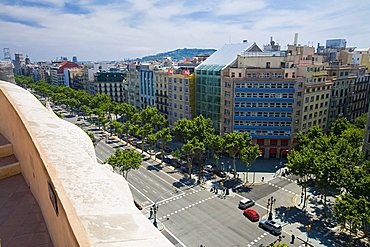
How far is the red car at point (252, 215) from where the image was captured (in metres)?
35.1

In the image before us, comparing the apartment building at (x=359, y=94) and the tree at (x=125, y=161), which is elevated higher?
the apartment building at (x=359, y=94)

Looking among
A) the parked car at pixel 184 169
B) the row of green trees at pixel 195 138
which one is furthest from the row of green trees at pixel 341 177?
the parked car at pixel 184 169

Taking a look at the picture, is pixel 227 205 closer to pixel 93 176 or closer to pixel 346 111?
pixel 93 176

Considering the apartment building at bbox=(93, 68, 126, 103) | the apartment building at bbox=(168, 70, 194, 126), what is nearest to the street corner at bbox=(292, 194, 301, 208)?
the apartment building at bbox=(168, 70, 194, 126)

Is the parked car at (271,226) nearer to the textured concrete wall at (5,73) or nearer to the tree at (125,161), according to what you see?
the tree at (125,161)

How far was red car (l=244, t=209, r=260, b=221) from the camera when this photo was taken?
115ft

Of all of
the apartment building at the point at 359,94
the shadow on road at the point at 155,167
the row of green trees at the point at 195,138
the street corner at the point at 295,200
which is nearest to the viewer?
the street corner at the point at 295,200

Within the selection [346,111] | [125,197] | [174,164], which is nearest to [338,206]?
[125,197]

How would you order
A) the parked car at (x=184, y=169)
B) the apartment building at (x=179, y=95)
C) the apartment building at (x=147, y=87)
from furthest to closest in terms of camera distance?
the apartment building at (x=147, y=87) → the apartment building at (x=179, y=95) → the parked car at (x=184, y=169)

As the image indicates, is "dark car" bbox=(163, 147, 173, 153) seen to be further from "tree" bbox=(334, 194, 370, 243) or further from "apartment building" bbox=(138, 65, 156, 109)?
"tree" bbox=(334, 194, 370, 243)

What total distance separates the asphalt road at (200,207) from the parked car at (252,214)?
23.5 inches

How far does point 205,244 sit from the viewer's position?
99.7ft

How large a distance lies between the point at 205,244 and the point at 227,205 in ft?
32.0

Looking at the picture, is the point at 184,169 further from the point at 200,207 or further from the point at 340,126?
the point at 340,126
